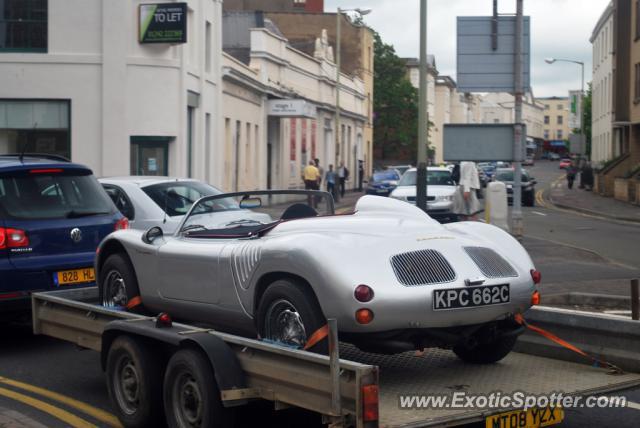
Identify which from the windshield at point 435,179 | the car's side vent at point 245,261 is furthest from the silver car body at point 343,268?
the windshield at point 435,179

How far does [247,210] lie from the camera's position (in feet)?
25.6

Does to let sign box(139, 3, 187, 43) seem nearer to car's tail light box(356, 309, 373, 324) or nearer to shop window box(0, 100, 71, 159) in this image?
shop window box(0, 100, 71, 159)

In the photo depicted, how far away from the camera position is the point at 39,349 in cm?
980

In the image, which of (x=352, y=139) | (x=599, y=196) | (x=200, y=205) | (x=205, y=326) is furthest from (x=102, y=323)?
(x=352, y=139)

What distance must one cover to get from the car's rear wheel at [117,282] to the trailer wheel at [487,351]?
2767mm

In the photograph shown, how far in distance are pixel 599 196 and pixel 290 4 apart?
101 feet

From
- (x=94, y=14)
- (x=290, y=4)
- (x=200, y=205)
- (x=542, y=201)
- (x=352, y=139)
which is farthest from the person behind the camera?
(x=290, y=4)

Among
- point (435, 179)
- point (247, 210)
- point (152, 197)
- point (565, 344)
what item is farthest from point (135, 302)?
point (435, 179)

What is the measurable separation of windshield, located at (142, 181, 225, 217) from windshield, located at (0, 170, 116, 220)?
105 inches

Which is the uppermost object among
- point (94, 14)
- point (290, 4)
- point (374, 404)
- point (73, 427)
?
point (290, 4)

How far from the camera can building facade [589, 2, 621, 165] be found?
63.2 m

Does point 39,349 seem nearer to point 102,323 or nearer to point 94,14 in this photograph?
point 102,323

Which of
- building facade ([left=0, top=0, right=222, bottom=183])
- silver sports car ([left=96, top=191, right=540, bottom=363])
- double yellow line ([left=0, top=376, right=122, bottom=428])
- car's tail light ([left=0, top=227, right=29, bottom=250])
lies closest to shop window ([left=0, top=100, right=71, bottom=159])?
building facade ([left=0, top=0, right=222, bottom=183])

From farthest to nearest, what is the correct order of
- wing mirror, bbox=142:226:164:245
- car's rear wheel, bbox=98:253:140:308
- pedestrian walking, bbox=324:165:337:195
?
pedestrian walking, bbox=324:165:337:195
car's rear wheel, bbox=98:253:140:308
wing mirror, bbox=142:226:164:245
